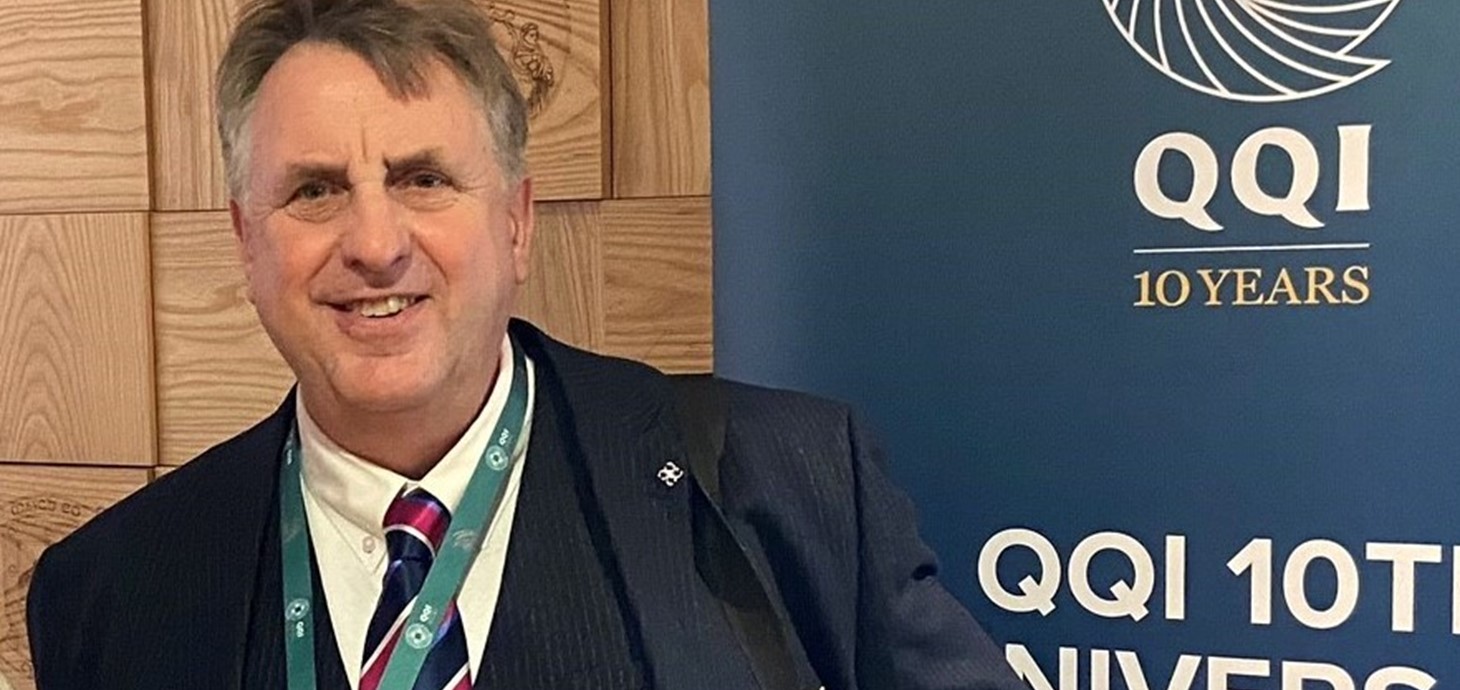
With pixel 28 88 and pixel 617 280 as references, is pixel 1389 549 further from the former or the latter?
pixel 28 88

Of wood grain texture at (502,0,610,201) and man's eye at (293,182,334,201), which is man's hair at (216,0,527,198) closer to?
man's eye at (293,182,334,201)

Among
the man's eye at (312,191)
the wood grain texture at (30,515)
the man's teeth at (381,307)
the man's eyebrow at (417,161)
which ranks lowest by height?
the wood grain texture at (30,515)

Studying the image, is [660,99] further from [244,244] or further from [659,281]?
Result: [244,244]

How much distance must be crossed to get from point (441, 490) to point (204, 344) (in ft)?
2.95


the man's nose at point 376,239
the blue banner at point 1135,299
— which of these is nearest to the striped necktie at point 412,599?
the man's nose at point 376,239

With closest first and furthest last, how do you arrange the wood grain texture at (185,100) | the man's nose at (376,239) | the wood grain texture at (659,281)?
1. the man's nose at (376,239)
2. the wood grain texture at (659,281)
3. the wood grain texture at (185,100)

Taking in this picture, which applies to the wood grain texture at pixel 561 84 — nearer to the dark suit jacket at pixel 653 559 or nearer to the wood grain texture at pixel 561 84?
the wood grain texture at pixel 561 84

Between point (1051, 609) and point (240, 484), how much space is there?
2.68 feet

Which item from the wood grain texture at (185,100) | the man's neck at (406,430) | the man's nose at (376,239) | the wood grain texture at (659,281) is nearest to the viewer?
the man's nose at (376,239)

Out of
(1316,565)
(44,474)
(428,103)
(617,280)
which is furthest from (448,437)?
(44,474)

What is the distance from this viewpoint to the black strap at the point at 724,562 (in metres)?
1.35

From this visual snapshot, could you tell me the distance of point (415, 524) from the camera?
1.43 metres

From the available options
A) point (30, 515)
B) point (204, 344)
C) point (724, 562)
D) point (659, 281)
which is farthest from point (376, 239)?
point (30, 515)

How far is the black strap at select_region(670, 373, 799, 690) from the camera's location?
1.35m
